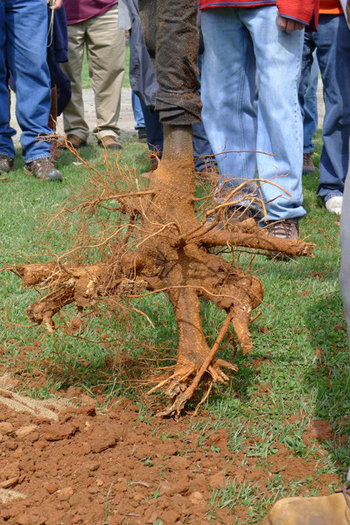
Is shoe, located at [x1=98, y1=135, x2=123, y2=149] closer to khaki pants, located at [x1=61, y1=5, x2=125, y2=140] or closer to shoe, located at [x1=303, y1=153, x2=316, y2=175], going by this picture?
khaki pants, located at [x1=61, y1=5, x2=125, y2=140]

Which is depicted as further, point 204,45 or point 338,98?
point 338,98

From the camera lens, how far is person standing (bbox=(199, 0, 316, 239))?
4184mm

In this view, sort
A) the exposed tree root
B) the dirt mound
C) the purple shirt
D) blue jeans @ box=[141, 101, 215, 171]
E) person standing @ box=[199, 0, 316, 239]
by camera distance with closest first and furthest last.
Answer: the dirt mound
the exposed tree root
person standing @ box=[199, 0, 316, 239]
blue jeans @ box=[141, 101, 215, 171]
the purple shirt

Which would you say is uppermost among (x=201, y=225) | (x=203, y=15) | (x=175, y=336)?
(x=203, y=15)

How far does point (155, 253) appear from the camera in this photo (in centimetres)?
277

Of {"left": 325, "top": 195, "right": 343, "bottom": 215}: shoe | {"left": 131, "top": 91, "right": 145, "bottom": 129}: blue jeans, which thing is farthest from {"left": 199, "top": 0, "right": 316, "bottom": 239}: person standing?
{"left": 131, "top": 91, "right": 145, "bottom": 129}: blue jeans

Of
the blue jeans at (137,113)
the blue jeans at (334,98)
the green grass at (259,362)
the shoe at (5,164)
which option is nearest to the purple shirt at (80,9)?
the blue jeans at (137,113)

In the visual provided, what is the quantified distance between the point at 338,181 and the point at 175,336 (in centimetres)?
289

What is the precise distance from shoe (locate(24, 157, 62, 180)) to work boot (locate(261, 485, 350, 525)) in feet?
14.6

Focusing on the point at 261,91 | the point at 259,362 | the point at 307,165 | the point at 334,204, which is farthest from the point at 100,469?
the point at 307,165

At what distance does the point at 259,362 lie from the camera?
304 centimetres

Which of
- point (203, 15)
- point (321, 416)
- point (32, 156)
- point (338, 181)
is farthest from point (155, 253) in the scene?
point (32, 156)

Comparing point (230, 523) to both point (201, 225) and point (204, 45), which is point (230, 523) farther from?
point (204, 45)

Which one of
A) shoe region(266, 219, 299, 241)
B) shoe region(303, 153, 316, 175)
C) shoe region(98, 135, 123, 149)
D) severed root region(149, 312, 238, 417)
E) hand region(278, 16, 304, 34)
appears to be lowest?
shoe region(98, 135, 123, 149)
